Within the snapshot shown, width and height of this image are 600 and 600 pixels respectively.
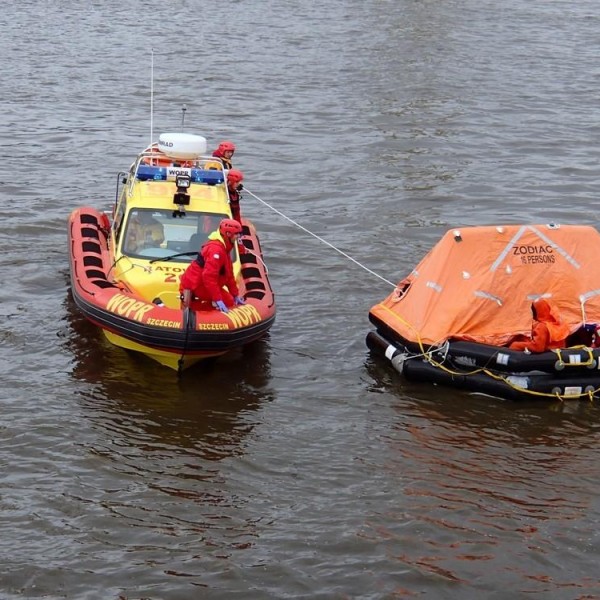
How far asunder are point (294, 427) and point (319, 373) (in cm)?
145

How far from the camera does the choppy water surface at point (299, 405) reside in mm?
9312

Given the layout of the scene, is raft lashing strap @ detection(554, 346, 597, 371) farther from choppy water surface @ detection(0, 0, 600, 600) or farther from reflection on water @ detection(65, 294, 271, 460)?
reflection on water @ detection(65, 294, 271, 460)

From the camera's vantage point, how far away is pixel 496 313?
12680 mm

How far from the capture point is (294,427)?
11.7 meters

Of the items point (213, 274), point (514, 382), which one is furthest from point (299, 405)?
point (514, 382)

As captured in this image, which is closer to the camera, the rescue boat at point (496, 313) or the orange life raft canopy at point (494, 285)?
the rescue boat at point (496, 313)

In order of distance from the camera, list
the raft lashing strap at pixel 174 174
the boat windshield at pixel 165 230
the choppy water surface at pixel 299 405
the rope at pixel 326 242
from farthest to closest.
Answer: the rope at pixel 326 242 → the raft lashing strap at pixel 174 174 → the boat windshield at pixel 165 230 → the choppy water surface at pixel 299 405

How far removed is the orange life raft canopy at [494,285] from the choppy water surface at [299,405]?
0.75m

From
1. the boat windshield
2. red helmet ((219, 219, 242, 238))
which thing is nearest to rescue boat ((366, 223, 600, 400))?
red helmet ((219, 219, 242, 238))

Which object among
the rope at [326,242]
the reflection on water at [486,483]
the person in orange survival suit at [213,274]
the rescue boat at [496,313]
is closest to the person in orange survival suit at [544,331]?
the rescue boat at [496,313]

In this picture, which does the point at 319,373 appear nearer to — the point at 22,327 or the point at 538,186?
the point at 22,327

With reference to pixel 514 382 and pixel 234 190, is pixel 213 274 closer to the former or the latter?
pixel 234 190

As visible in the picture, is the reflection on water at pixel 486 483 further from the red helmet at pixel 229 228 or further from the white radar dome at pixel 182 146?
the white radar dome at pixel 182 146

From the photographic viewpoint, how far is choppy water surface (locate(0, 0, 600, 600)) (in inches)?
367
